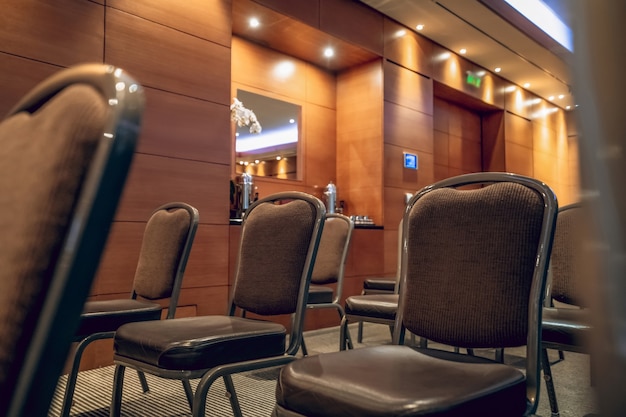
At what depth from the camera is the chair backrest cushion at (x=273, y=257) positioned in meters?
1.57

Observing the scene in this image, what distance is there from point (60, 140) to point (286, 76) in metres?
4.62

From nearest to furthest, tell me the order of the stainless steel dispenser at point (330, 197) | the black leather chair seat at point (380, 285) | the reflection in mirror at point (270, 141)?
the black leather chair seat at point (380, 285)
the reflection in mirror at point (270, 141)
the stainless steel dispenser at point (330, 197)

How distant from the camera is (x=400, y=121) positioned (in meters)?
5.20

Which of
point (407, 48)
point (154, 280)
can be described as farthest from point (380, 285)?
point (407, 48)

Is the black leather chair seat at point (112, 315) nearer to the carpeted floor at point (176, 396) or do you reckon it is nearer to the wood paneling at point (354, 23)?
the carpeted floor at point (176, 396)

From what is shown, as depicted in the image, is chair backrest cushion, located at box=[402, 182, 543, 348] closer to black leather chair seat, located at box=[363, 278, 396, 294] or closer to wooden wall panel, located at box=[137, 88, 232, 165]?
black leather chair seat, located at box=[363, 278, 396, 294]

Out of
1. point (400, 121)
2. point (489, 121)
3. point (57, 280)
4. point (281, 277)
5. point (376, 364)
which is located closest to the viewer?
point (57, 280)

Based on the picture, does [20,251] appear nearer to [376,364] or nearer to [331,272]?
[376,364]

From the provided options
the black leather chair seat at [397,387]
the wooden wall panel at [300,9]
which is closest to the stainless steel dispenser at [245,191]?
the wooden wall panel at [300,9]

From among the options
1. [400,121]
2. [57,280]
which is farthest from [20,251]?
[400,121]

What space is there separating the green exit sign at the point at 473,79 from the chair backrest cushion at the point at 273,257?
5.25 metres

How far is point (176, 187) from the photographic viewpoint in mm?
3293

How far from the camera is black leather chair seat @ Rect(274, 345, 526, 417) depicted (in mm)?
851

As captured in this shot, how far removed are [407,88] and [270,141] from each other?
1630 mm
